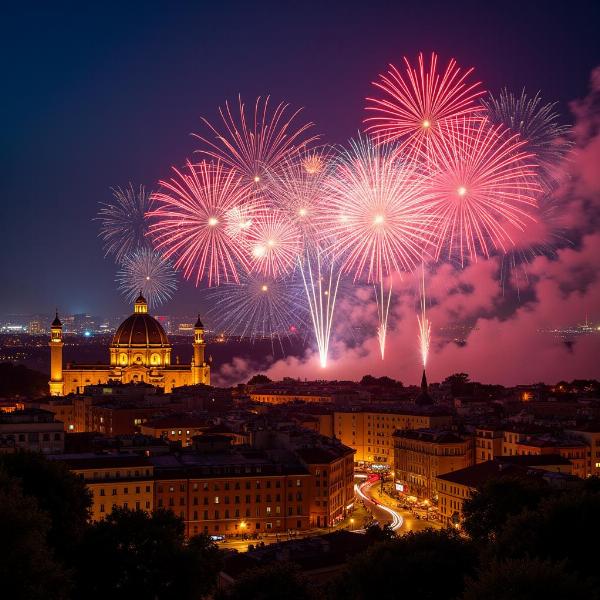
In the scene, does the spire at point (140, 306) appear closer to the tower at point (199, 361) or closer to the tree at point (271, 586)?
→ the tower at point (199, 361)

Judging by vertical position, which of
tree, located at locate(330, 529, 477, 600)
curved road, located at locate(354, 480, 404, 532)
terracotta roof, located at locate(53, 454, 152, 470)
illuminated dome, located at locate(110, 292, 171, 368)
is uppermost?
illuminated dome, located at locate(110, 292, 171, 368)

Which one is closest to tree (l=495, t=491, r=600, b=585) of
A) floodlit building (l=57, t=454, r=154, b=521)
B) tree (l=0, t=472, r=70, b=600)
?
tree (l=0, t=472, r=70, b=600)

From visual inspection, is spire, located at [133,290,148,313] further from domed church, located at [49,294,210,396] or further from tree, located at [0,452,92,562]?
tree, located at [0,452,92,562]

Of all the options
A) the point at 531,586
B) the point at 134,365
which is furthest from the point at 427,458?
the point at 134,365

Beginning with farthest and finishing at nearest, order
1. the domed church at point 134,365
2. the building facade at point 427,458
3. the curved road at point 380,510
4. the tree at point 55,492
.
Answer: the domed church at point 134,365, the building facade at point 427,458, the curved road at point 380,510, the tree at point 55,492

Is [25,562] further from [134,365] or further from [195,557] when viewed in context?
[134,365]

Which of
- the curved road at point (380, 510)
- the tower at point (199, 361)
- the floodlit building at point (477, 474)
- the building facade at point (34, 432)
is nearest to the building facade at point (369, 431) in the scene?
the curved road at point (380, 510)
